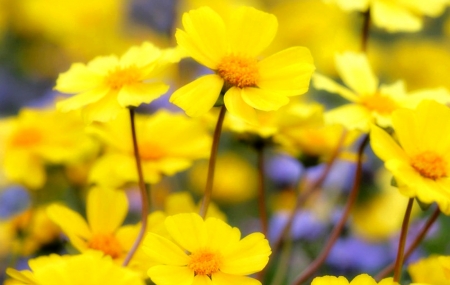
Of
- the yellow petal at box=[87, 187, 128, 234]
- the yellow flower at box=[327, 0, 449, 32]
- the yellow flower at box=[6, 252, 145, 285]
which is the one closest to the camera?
the yellow flower at box=[6, 252, 145, 285]

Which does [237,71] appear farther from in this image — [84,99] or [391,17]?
[391,17]

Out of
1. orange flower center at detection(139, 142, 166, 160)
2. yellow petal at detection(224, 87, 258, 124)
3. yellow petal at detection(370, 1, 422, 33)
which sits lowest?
yellow petal at detection(224, 87, 258, 124)

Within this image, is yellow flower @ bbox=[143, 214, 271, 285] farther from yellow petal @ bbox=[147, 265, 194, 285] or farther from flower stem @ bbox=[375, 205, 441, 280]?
flower stem @ bbox=[375, 205, 441, 280]

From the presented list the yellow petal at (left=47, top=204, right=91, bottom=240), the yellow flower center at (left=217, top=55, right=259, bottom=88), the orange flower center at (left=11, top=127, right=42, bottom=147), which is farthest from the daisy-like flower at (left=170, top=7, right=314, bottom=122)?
the orange flower center at (left=11, top=127, right=42, bottom=147)

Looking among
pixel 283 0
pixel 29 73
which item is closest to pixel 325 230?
pixel 29 73

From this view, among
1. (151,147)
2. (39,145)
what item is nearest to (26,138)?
(39,145)

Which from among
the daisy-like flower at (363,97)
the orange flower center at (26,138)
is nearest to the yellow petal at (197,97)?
the daisy-like flower at (363,97)

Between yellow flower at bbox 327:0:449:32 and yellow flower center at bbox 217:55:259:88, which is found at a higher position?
yellow flower at bbox 327:0:449:32
